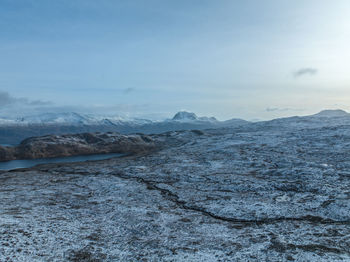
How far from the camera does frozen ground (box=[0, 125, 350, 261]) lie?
20.4 metres

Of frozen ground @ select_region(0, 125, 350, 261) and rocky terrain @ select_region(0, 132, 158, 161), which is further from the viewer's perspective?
rocky terrain @ select_region(0, 132, 158, 161)

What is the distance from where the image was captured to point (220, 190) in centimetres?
4356

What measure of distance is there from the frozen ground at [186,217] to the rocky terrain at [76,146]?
90.0m

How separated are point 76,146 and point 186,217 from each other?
14000 cm

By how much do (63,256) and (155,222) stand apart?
11007 mm

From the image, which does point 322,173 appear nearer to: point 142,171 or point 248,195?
point 248,195

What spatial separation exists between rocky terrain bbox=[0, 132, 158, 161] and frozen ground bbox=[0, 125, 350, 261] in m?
90.0

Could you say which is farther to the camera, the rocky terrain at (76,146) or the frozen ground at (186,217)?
the rocky terrain at (76,146)

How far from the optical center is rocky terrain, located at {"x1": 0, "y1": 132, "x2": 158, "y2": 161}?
5438 inches

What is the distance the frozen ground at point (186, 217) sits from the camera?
20375 millimetres

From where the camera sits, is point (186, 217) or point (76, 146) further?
point (76, 146)

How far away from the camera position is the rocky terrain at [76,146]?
138m

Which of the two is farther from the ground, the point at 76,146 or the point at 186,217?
the point at 186,217

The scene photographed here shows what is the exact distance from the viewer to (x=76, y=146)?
15550cm
